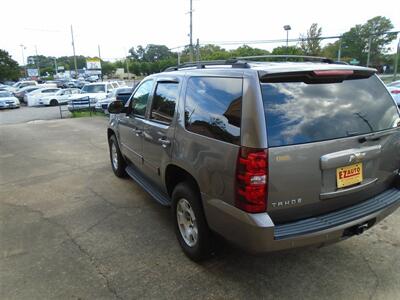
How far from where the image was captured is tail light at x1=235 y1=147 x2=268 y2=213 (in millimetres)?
2189

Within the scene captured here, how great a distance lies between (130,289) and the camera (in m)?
2.74

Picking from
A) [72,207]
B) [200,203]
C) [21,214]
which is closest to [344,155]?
[200,203]

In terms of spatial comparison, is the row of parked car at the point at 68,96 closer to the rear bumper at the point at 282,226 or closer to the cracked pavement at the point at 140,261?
the cracked pavement at the point at 140,261

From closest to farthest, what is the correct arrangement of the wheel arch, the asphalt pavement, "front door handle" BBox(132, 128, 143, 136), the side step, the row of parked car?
the wheel arch < the side step < "front door handle" BBox(132, 128, 143, 136) < the asphalt pavement < the row of parked car

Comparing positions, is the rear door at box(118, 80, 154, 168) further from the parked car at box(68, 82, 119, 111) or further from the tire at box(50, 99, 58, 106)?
the tire at box(50, 99, 58, 106)

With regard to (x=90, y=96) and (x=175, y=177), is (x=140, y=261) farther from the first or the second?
(x=90, y=96)

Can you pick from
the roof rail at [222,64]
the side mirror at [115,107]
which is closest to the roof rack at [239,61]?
the roof rail at [222,64]

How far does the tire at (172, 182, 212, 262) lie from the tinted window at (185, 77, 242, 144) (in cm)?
61

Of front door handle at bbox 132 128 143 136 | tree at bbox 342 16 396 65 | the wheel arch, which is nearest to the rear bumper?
the wheel arch

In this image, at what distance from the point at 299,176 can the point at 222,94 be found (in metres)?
0.89

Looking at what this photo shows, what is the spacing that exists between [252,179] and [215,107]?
2.43ft

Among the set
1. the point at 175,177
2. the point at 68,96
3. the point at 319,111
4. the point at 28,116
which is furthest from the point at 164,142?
the point at 68,96

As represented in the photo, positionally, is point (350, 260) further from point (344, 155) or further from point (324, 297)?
point (344, 155)

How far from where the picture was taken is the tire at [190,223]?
2863 millimetres
